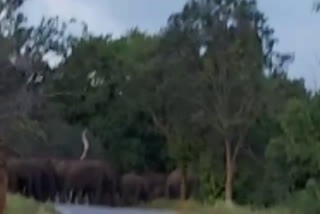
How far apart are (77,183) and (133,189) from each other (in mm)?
6946

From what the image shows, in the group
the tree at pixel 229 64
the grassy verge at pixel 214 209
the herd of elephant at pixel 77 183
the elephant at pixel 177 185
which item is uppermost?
the tree at pixel 229 64

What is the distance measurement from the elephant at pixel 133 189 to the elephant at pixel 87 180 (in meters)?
3.22

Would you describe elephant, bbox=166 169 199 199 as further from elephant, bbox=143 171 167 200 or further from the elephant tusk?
the elephant tusk

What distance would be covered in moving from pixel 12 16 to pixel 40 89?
3.46 metres

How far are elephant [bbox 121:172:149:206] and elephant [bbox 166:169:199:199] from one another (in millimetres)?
1373

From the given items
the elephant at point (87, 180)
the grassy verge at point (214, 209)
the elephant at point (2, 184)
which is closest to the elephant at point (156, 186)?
the grassy verge at point (214, 209)

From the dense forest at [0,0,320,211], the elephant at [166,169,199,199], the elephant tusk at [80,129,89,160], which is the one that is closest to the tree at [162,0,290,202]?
the dense forest at [0,0,320,211]

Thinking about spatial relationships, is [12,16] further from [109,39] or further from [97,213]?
[109,39]

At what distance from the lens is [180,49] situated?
62.7 meters

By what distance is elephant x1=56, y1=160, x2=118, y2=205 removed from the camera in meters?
58.0

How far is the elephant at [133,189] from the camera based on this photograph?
64.6 m

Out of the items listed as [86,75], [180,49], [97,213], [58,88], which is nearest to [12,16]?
[97,213]

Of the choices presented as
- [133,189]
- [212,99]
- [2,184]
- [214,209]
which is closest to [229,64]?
[212,99]

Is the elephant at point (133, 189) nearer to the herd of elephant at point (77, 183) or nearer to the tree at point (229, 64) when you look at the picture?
the herd of elephant at point (77, 183)
